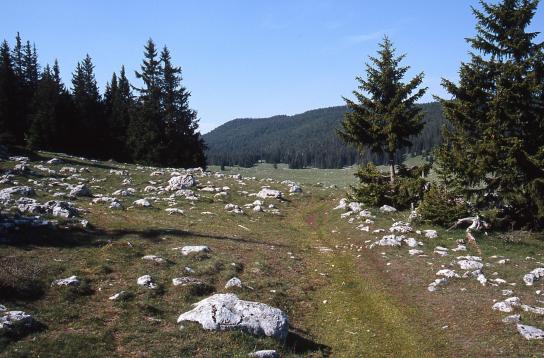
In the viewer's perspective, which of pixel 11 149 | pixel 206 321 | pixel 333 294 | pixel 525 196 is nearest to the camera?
pixel 206 321

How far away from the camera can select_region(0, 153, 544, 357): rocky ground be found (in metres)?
12.6

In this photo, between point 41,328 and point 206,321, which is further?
point 206,321

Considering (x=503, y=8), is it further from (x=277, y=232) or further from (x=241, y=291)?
(x=241, y=291)

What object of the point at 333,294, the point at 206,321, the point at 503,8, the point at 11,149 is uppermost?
the point at 503,8

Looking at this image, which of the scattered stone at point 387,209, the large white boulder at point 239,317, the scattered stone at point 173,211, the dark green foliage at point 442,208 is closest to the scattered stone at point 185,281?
the large white boulder at point 239,317

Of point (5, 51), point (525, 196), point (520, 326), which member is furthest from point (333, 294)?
point (5, 51)

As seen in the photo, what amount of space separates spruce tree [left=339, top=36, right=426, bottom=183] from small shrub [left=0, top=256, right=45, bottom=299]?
27.2 meters

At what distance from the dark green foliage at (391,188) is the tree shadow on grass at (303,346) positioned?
73.8ft

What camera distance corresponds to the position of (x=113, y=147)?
80875 mm

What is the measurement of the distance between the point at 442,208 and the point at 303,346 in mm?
18188

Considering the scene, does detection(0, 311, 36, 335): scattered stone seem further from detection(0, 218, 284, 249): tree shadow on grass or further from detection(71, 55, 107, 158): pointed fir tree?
detection(71, 55, 107, 158): pointed fir tree

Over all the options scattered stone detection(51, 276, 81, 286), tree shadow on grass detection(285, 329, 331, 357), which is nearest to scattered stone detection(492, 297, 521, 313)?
tree shadow on grass detection(285, 329, 331, 357)

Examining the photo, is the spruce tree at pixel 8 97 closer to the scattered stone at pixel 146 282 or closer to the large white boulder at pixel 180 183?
the large white boulder at pixel 180 183

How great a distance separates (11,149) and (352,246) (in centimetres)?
4223
